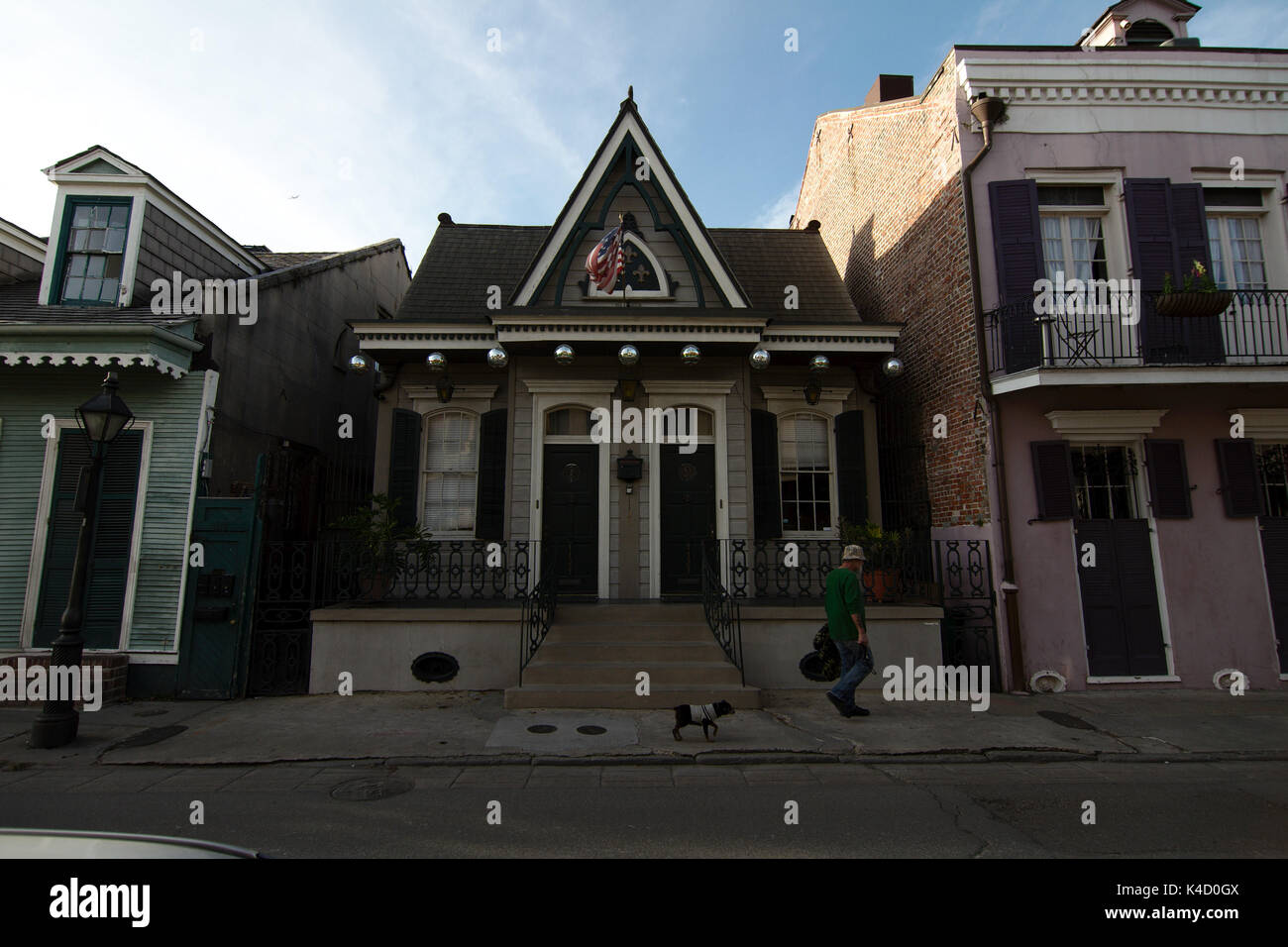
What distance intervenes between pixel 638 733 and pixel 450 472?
238 inches

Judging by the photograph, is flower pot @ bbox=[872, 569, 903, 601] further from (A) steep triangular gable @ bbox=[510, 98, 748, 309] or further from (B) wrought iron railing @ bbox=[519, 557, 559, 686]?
(A) steep triangular gable @ bbox=[510, 98, 748, 309]

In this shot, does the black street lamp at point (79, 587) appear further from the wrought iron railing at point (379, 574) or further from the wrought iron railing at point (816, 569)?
the wrought iron railing at point (816, 569)

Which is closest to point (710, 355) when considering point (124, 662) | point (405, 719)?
point (405, 719)

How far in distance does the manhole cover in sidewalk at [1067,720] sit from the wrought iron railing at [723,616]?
3735 millimetres

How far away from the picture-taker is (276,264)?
1351 centimetres

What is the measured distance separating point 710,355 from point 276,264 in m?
9.76

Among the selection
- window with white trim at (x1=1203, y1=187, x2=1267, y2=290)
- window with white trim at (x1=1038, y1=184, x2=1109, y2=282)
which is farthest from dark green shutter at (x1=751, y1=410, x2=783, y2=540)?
window with white trim at (x1=1203, y1=187, x2=1267, y2=290)

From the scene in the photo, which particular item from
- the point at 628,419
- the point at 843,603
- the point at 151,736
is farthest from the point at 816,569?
the point at 151,736

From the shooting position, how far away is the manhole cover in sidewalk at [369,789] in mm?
5176

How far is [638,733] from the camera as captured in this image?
6.76m

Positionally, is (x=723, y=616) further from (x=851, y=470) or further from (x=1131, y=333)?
(x=1131, y=333)

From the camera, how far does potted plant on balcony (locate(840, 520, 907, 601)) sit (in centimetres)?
953

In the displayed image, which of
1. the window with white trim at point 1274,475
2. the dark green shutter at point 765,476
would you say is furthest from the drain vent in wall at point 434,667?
the window with white trim at point 1274,475
